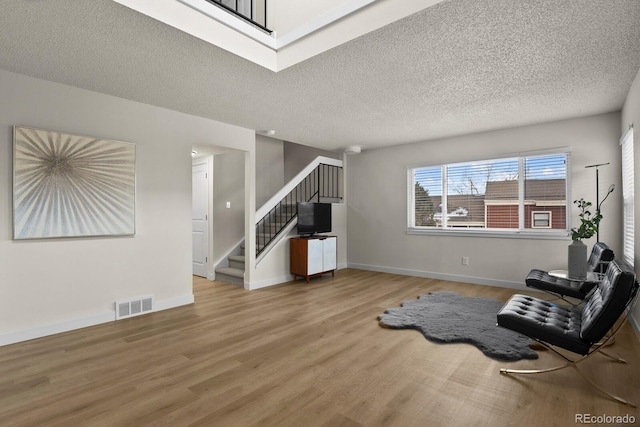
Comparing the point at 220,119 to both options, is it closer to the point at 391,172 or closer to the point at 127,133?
the point at 127,133

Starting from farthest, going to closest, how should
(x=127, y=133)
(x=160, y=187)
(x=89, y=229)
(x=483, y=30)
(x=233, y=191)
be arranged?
(x=233, y=191), (x=160, y=187), (x=127, y=133), (x=89, y=229), (x=483, y=30)

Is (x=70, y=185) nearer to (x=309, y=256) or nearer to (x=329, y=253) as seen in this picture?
(x=309, y=256)

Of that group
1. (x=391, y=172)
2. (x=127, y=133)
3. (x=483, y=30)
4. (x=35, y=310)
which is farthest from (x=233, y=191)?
(x=483, y=30)

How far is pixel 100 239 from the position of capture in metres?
3.59

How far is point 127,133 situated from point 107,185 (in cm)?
65

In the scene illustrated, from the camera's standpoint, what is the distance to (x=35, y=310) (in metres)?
3.15

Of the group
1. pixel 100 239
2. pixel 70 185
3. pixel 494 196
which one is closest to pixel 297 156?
pixel 494 196

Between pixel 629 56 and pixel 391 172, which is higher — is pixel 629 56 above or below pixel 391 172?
above

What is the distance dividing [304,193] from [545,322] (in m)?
5.43

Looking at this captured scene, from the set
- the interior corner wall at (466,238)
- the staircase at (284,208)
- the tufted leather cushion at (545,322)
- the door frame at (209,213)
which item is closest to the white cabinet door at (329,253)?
the staircase at (284,208)

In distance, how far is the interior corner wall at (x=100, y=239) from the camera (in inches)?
120

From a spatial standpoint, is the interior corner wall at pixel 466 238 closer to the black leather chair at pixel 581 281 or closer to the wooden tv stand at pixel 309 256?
the black leather chair at pixel 581 281

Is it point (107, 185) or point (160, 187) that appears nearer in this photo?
point (107, 185)

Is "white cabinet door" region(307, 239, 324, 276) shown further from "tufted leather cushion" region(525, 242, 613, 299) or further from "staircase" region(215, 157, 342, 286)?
"tufted leather cushion" region(525, 242, 613, 299)
